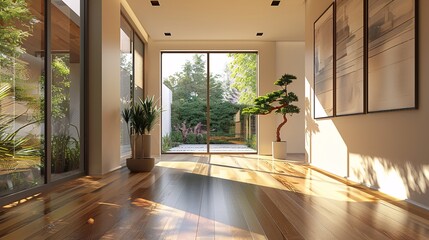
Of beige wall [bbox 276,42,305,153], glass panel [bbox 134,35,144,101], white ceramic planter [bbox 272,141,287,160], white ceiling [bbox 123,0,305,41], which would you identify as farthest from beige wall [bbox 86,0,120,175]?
beige wall [bbox 276,42,305,153]

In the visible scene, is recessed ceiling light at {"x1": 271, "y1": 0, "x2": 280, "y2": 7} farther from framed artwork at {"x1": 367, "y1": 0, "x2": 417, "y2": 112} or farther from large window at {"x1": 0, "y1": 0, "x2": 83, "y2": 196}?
large window at {"x1": 0, "y1": 0, "x2": 83, "y2": 196}

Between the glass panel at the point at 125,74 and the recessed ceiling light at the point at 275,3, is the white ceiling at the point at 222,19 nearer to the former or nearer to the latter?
the recessed ceiling light at the point at 275,3

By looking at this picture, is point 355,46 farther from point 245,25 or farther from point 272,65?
point 272,65

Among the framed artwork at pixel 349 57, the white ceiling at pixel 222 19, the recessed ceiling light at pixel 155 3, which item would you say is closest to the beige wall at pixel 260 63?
the white ceiling at pixel 222 19

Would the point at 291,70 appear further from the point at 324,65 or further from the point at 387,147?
the point at 387,147

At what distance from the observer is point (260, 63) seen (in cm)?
798

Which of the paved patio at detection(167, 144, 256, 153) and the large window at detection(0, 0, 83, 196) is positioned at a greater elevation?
the large window at detection(0, 0, 83, 196)

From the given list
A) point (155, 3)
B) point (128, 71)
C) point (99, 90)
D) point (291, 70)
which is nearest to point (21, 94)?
point (99, 90)

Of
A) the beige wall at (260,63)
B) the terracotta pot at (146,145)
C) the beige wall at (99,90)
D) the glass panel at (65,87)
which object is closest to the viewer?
the glass panel at (65,87)

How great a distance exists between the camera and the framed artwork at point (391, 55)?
276cm

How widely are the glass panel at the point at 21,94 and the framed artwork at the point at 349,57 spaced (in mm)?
2931

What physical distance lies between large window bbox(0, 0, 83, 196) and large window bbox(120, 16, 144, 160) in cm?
148

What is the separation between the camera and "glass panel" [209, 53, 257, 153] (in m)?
8.20

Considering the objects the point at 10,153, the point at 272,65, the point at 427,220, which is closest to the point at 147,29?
the point at 272,65
